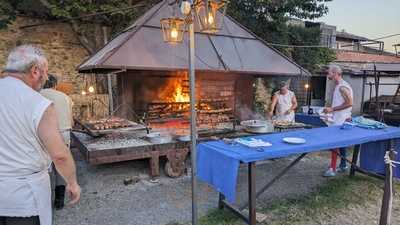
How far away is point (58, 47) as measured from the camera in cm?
1049

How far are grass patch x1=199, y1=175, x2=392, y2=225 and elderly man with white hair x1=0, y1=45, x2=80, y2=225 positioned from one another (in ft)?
7.15

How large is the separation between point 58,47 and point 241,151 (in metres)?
9.40

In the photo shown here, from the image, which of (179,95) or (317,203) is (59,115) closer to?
(317,203)

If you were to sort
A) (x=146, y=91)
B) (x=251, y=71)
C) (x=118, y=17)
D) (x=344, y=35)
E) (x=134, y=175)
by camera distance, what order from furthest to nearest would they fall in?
(x=344, y=35)
(x=118, y=17)
(x=146, y=91)
(x=251, y=71)
(x=134, y=175)

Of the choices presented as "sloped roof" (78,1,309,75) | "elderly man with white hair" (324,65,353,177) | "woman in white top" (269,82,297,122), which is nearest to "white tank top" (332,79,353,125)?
"elderly man with white hair" (324,65,353,177)

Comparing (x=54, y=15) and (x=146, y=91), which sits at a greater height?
(x=54, y=15)

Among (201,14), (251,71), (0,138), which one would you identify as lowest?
(0,138)

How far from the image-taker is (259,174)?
5516mm

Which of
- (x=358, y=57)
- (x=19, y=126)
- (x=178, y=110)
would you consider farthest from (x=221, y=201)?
(x=358, y=57)

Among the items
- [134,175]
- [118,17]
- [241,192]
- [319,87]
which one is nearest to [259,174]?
[241,192]

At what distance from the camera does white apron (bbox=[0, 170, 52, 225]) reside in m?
1.90

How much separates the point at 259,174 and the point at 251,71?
2504mm

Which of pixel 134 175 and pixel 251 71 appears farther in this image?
pixel 251 71

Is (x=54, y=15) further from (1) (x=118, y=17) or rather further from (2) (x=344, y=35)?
(2) (x=344, y=35)
